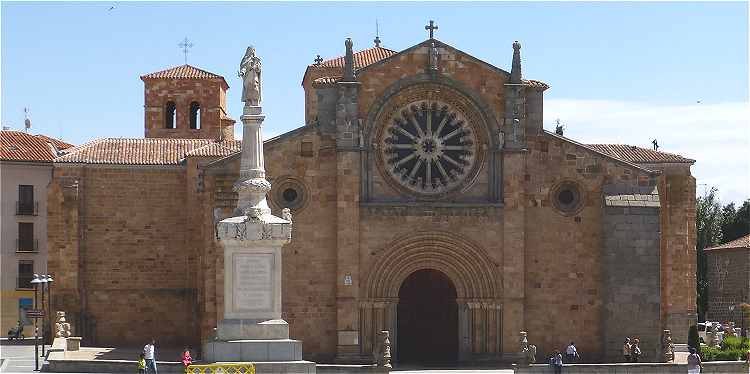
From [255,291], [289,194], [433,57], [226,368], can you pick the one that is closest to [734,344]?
[433,57]

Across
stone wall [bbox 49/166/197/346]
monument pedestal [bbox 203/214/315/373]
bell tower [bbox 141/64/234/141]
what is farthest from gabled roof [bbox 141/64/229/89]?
monument pedestal [bbox 203/214/315/373]

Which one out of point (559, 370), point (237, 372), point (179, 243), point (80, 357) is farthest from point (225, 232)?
point (179, 243)

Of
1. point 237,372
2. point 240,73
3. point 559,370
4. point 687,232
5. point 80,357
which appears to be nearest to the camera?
point 237,372

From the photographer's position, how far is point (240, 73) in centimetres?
3497

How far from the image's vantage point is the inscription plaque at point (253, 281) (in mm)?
33281

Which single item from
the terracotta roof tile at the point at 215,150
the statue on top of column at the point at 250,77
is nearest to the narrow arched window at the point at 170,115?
the terracotta roof tile at the point at 215,150

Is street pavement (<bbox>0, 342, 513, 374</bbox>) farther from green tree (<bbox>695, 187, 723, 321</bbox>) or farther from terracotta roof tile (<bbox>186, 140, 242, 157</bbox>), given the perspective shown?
green tree (<bbox>695, 187, 723, 321</bbox>)

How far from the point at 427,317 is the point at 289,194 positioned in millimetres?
6492

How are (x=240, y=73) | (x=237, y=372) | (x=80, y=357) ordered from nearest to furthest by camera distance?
1. (x=237, y=372)
2. (x=240, y=73)
3. (x=80, y=357)

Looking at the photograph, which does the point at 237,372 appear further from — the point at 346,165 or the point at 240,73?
the point at 346,165

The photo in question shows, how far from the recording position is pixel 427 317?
51.8m

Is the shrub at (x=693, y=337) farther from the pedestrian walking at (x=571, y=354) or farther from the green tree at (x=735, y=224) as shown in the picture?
the green tree at (x=735, y=224)

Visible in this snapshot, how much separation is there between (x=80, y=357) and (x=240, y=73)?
671 inches

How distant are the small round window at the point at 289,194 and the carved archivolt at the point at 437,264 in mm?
2994
